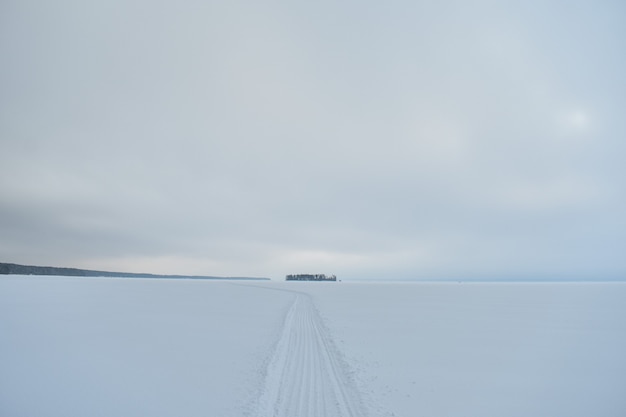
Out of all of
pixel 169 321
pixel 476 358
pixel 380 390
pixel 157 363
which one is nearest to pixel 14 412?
pixel 157 363

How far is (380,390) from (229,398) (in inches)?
134

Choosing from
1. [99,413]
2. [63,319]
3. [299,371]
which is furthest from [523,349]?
[63,319]

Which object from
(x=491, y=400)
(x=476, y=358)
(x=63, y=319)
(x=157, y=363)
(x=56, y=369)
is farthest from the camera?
(x=63, y=319)

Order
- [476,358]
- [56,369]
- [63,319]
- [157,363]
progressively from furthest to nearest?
[63,319]
[476,358]
[157,363]
[56,369]

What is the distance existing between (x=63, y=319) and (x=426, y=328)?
1744 cm

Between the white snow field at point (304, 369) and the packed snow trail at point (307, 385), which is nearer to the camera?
the packed snow trail at point (307, 385)

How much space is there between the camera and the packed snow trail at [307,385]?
6.18m

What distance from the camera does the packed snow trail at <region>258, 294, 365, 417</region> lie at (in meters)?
6.18

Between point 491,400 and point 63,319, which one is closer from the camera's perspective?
point 491,400

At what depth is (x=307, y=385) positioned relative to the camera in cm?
737

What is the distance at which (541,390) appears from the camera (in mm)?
7707

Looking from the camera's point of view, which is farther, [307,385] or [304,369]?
[304,369]

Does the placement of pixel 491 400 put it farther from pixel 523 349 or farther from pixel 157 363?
pixel 157 363

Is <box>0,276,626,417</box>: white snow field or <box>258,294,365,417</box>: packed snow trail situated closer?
<box>258,294,365,417</box>: packed snow trail
